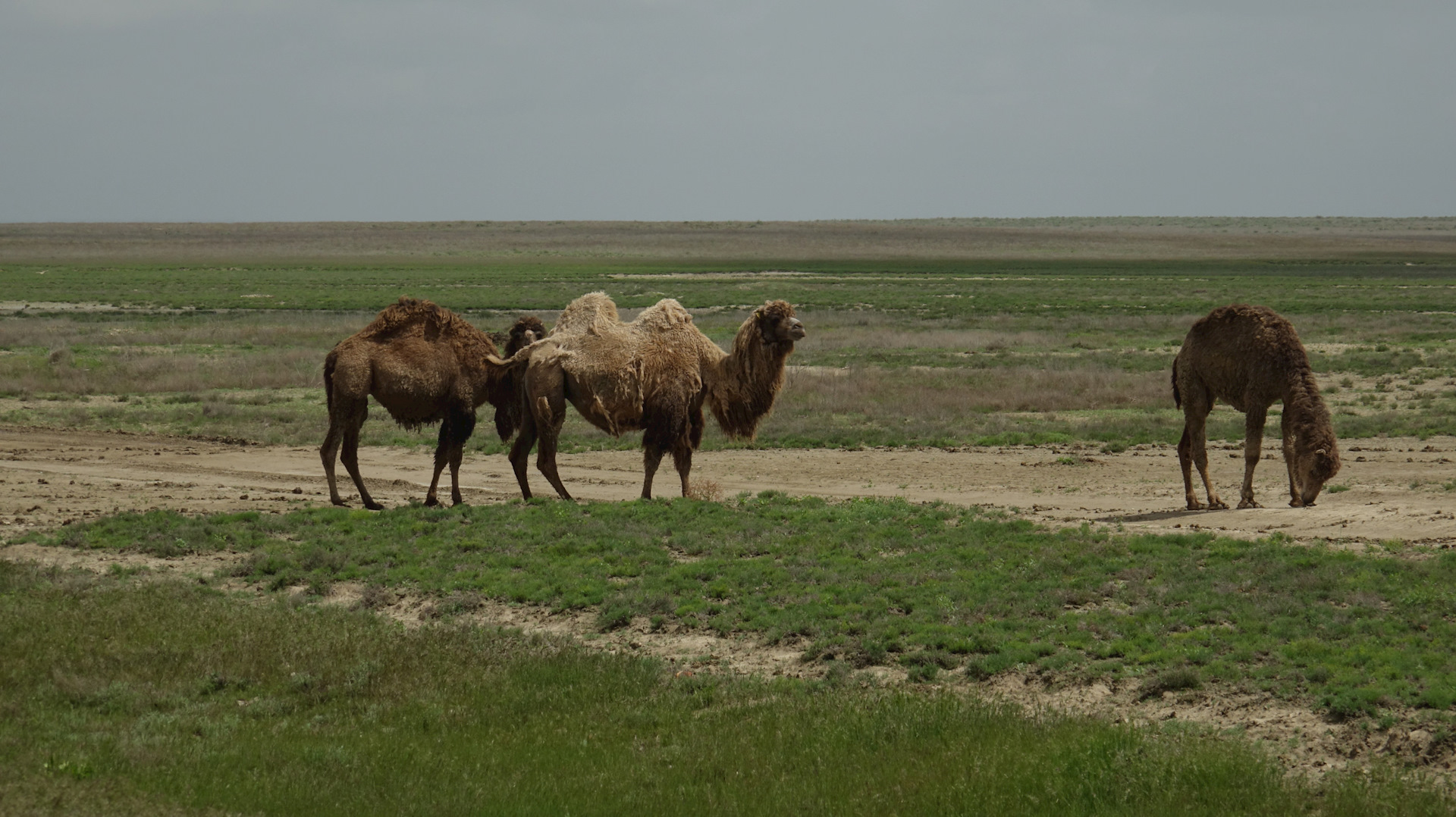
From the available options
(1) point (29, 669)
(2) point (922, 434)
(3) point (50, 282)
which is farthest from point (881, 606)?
(3) point (50, 282)

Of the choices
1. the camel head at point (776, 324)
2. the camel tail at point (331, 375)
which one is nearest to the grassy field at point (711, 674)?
the camel tail at point (331, 375)

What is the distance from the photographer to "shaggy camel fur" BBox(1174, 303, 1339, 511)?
14.3 m

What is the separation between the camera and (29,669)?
922cm

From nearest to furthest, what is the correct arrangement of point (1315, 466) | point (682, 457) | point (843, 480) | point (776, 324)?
point (1315, 466) → point (776, 324) → point (682, 457) → point (843, 480)

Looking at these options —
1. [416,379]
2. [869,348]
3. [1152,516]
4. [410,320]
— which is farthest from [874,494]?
[869,348]

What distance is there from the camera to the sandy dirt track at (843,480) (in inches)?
549

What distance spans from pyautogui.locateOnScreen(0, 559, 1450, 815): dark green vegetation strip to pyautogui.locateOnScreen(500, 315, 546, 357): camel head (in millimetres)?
6186

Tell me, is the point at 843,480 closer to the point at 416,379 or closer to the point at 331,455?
the point at 416,379

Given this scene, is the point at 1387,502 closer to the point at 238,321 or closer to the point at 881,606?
the point at 881,606

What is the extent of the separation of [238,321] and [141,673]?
42.7 meters

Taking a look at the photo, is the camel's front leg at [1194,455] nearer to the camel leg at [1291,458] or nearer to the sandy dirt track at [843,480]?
the sandy dirt track at [843,480]

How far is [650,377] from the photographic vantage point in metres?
15.4

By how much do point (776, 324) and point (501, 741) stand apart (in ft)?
26.2

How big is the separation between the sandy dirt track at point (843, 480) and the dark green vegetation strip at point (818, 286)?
3490 cm
